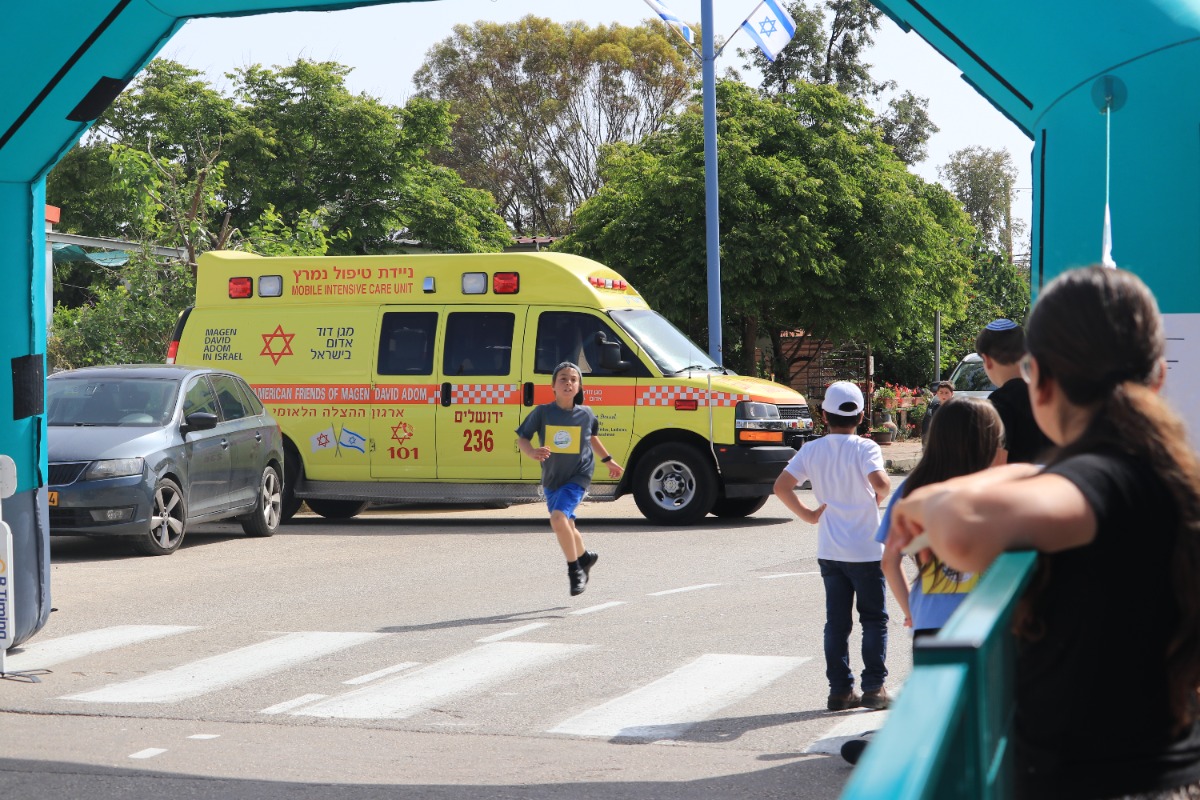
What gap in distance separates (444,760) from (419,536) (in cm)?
905

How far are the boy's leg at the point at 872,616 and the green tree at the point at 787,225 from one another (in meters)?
19.9

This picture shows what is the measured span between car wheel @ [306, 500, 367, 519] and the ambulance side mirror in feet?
13.1

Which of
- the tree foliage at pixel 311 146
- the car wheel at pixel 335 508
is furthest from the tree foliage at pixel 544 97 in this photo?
the car wheel at pixel 335 508

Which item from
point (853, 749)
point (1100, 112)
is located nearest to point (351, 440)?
point (853, 749)

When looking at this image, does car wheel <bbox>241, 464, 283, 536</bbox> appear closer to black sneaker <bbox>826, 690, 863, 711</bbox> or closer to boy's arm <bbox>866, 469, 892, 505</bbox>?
black sneaker <bbox>826, 690, 863, 711</bbox>

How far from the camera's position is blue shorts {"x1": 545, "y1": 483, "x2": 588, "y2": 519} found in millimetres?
10367

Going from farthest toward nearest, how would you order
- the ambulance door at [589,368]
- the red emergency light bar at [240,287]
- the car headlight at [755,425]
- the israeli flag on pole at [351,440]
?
the red emergency light bar at [240,287] < the israeli flag on pole at [351,440] < the ambulance door at [589,368] < the car headlight at [755,425]

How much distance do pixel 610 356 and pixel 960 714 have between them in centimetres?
1345

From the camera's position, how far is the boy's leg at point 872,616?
655 cm

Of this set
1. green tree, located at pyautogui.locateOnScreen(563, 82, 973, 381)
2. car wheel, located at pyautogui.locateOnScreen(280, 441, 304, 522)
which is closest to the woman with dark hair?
car wheel, located at pyautogui.locateOnScreen(280, 441, 304, 522)

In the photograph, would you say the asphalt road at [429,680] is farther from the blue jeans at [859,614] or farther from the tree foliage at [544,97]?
the tree foliage at [544,97]

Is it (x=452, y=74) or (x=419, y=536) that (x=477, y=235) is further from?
(x=419, y=536)

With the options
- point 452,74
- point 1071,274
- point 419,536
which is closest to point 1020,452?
point 1071,274

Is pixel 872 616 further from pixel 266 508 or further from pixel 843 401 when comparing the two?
pixel 266 508
